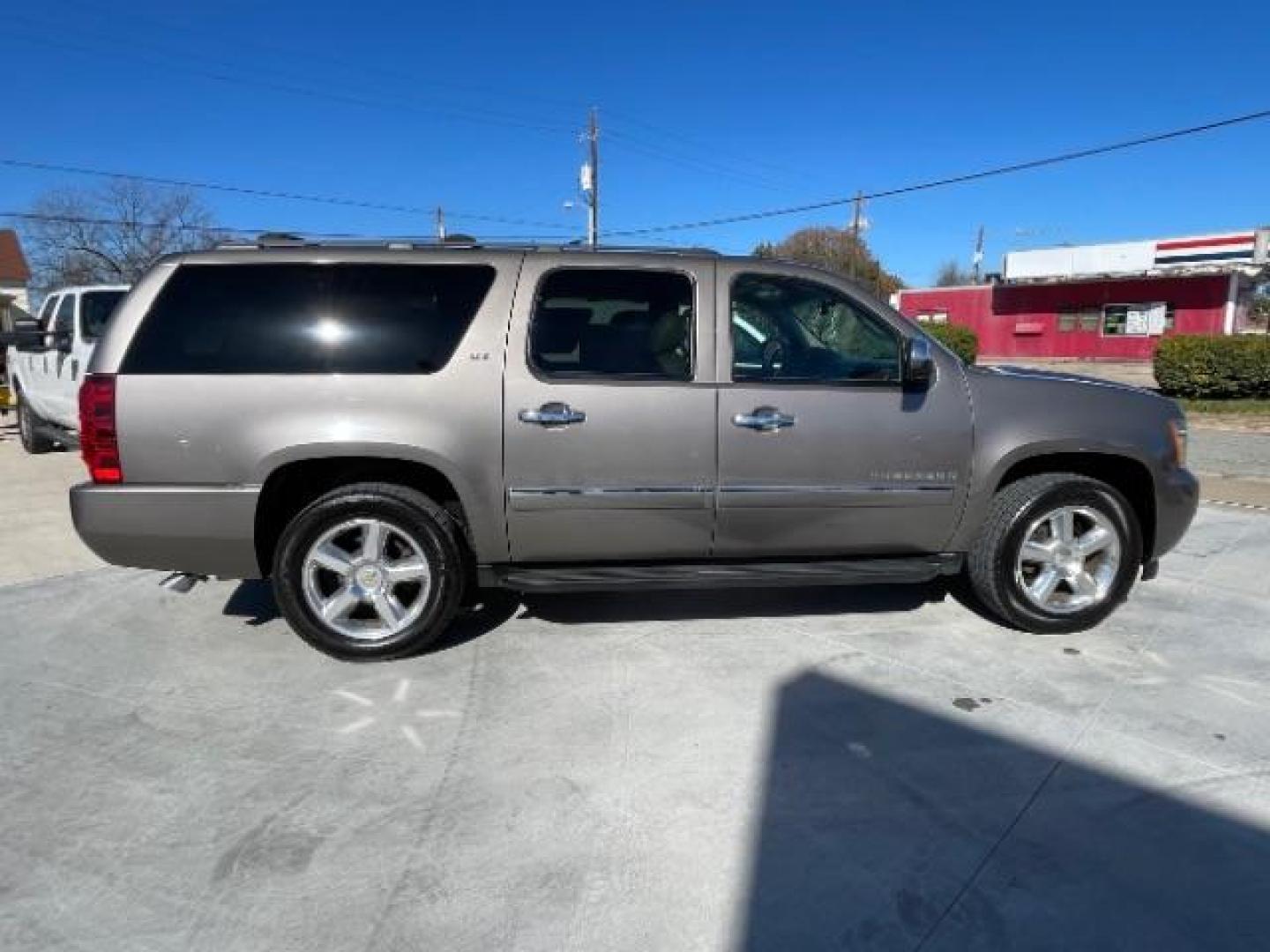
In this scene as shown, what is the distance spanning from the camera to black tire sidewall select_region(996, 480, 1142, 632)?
13.5 ft

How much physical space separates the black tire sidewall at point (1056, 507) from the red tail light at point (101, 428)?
4098mm

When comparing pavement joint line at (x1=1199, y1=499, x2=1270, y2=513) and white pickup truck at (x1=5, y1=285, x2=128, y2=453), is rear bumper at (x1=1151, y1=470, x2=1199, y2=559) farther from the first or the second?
white pickup truck at (x1=5, y1=285, x2=128, y2=453)

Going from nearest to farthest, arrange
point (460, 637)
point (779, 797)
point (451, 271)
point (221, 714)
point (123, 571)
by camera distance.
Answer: point (779, 797), point (221, 714), point (451, 271), point (460, 637), point (123, 571)

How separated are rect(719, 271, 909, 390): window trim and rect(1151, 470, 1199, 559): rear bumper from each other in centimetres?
151

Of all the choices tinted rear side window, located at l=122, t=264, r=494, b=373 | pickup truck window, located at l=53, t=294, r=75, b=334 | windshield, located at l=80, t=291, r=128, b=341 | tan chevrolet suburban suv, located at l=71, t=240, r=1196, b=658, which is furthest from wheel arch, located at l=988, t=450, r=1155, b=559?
pickup truck window, located at l=53, t=294, r=75, b=334

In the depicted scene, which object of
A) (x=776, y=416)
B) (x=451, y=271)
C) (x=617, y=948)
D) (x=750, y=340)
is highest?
(x=451, y=271)

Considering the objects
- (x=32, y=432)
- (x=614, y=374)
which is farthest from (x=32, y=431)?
(x=614, y=374)

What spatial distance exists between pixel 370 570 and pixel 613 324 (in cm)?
160

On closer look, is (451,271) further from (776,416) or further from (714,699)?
(714,699)

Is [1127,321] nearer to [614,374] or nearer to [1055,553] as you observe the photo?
[1055,553]

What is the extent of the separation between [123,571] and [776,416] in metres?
4.26

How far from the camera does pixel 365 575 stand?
12.6ft

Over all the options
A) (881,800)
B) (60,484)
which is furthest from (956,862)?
(60,484)

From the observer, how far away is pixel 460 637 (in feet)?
13.8
